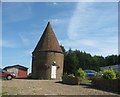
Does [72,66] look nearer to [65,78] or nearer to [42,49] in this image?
[42,49]

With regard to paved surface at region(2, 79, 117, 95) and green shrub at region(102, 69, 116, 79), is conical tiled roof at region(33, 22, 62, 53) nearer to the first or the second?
green shrub at region(102, 69, 116, 79)

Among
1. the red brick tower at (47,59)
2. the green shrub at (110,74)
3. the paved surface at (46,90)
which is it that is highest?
the red brick tower at (47,59)

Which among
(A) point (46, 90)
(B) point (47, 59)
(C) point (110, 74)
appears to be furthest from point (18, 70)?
(A) point (46, 90)

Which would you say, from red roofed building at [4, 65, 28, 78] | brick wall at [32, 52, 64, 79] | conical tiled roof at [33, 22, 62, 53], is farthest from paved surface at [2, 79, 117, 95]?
red roofed building at [4, 65, 28, 78]

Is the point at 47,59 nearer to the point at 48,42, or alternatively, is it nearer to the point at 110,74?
the point at 48,42

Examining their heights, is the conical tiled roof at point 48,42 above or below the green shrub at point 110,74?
above

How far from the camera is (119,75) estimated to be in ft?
81.7

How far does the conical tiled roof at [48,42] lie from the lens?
149ft

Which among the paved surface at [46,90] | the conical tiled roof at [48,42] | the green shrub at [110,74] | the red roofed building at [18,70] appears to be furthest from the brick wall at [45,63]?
the paved surface at [46,90]

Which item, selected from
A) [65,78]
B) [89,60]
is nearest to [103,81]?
[65,78]

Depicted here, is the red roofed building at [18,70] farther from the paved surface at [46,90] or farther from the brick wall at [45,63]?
the paved surface at [46,90]

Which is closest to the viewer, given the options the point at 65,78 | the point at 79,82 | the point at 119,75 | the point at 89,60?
the point at 119,75

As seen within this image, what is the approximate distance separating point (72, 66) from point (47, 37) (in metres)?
25.2

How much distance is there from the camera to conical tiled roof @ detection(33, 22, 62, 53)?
149 ft
